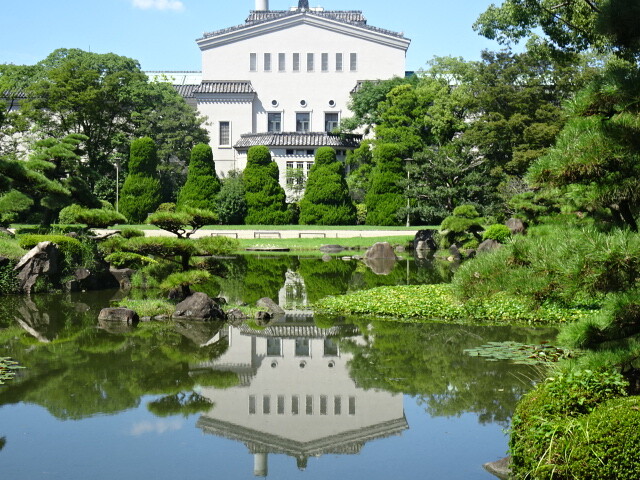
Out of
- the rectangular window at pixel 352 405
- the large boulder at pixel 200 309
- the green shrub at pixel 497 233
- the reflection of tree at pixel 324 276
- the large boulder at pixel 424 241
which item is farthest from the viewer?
the large boulder at pixel 424 241

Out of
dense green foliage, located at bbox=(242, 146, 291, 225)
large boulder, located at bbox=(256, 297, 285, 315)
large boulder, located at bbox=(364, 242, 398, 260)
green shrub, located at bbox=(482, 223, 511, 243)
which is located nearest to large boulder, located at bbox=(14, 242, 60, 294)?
large boulder, located at bbox=(256, 297, 285, 315)

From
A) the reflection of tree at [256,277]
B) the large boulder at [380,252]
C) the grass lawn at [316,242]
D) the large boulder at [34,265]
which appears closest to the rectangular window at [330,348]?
the reflection of tree at [256,277]

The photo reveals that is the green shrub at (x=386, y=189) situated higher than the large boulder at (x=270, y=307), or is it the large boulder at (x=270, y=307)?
the green shrub at (x=386, y=189)

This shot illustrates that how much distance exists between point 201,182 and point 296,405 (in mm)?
31277

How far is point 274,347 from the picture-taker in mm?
11391

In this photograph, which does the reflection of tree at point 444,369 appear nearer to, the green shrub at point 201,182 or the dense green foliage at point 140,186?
the green shrub at point 201,182

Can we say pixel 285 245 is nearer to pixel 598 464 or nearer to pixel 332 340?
pixel 332 340

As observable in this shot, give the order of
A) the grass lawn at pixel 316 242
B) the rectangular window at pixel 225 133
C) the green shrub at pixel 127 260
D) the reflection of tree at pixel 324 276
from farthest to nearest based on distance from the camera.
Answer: the rectangular window at pixel 225 133
the grass lawn at pixel 316 242
the green shrub at pixel 127 260
the reflection of tree at pixel 324 276

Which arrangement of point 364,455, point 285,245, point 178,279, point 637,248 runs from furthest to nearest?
point 285,245 → point 178,279 → point 364,455 → point 637,248

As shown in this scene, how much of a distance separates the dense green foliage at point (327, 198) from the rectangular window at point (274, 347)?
25.9m

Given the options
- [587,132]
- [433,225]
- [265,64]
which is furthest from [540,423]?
[265,64]

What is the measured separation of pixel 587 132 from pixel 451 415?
11.9 ft

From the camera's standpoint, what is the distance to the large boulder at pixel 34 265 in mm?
16844

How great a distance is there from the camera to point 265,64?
158 ft
